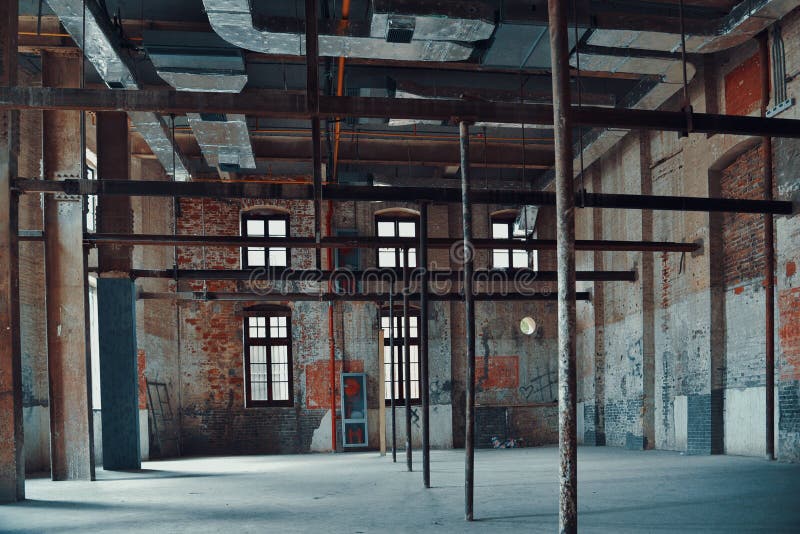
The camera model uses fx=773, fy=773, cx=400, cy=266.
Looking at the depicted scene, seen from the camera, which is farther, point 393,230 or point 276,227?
point 393,230

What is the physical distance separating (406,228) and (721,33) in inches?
434

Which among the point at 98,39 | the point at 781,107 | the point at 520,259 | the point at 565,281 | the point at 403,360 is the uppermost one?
the point at 98,39

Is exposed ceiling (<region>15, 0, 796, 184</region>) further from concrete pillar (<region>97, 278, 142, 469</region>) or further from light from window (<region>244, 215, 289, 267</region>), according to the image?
light from window (<region>244, 215, 289, 267</region>)

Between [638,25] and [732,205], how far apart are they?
2.84m

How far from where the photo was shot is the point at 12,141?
942cm

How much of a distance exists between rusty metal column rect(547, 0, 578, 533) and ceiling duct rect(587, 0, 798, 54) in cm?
508

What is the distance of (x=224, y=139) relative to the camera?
14586 millimetres

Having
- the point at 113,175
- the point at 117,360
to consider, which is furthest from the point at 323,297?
the point at 113,175

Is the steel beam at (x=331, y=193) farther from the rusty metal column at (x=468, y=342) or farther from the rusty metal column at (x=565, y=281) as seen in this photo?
the rusty metal column at (x=565, y=281)

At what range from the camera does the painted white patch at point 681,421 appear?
1386 centimetres

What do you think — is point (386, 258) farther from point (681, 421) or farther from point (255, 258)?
point (681, 421)

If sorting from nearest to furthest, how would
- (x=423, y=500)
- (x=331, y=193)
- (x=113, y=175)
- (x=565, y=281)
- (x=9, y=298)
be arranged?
1. (x=565, y=281)
2. (x=423, y=500)
3. (x=9, y=298)
4. (x=331, y=193)
5. (x=113, y=175)

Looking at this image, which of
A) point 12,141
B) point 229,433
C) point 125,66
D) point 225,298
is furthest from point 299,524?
point 229,433

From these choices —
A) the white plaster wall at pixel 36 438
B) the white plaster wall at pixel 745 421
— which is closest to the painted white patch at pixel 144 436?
the white plaster wall at pixel 36 438
